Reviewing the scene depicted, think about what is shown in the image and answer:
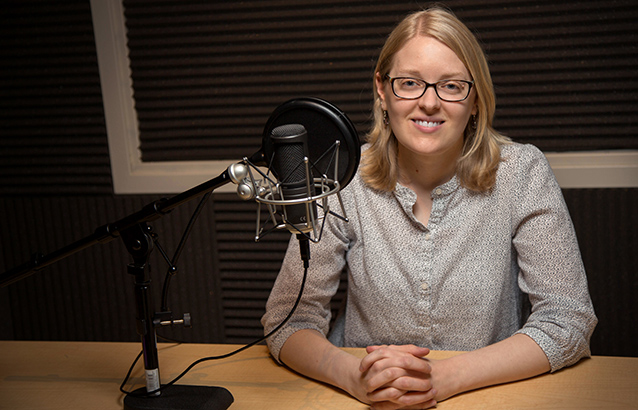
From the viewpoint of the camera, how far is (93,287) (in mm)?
2904

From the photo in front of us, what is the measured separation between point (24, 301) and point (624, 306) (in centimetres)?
270

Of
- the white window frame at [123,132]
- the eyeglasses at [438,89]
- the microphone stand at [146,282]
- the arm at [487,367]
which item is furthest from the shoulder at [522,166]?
the white window frame at [123,132]

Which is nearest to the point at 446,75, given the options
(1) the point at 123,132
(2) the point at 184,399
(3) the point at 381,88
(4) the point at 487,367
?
(3) the point at 381,88

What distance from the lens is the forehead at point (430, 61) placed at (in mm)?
1658

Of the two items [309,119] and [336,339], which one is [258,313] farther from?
[309,119]

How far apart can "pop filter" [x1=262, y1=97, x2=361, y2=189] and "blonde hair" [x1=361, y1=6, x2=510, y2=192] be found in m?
0.66

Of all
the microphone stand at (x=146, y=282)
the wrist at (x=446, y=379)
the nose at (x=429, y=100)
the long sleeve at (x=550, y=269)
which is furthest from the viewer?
the nose at (x=429, y=100)

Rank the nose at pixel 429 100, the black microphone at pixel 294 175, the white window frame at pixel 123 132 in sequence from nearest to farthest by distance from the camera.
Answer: the black microphone at pixel 294 175 < the nose at pixel 429 100 < the white window frame at pixel 123 132

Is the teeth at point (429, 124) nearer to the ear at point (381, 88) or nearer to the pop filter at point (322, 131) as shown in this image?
the ear at point (381, 88)

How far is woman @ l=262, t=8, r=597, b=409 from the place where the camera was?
1643 mm

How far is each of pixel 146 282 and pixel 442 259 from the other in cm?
84

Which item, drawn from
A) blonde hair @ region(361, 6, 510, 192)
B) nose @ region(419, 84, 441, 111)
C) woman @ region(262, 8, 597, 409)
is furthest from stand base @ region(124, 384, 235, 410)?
nose @ region(419, 84, 441, 111)

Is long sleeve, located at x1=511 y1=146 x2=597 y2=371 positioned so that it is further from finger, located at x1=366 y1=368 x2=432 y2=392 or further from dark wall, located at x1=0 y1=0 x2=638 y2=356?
dark wall, located at x1=0 y1=0 x2=638 y2=356

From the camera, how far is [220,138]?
2.65m
